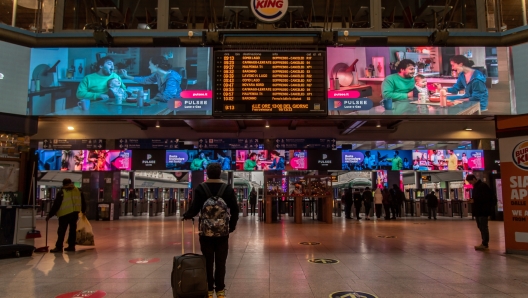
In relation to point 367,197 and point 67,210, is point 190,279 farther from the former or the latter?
point 367,197

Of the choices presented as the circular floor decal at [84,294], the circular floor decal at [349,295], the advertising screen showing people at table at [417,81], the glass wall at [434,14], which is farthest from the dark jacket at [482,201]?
the circular floor decal at [84,294]

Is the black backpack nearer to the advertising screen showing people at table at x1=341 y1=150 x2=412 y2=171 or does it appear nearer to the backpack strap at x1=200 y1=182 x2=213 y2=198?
the backpack strap at x1=200 y1=182 x2=213 y2=198

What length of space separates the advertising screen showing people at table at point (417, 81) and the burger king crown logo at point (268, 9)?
116 centimetres

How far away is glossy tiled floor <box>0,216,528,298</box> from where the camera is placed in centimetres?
462

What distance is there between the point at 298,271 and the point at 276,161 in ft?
31.9

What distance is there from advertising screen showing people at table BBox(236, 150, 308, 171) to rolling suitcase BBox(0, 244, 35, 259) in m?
8.82

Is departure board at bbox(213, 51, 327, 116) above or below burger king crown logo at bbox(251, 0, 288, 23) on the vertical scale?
below

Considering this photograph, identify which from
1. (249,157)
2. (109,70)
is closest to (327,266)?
(109,70)

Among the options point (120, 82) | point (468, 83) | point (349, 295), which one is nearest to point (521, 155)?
point (468, 83)

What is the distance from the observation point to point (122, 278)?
5.28 meters

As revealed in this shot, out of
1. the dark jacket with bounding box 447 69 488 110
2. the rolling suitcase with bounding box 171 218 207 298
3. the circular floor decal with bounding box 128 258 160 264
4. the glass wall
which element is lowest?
the circular floor decal with bounding box 128 258 160 264

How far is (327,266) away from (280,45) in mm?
3935

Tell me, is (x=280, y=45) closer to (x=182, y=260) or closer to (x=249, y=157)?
(x=182, y=260)

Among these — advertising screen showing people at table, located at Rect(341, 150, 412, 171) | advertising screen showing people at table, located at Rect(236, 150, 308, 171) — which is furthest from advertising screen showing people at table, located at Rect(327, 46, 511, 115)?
advertising screen showing people at table, located at Rect(341, 150, 412, 171)
